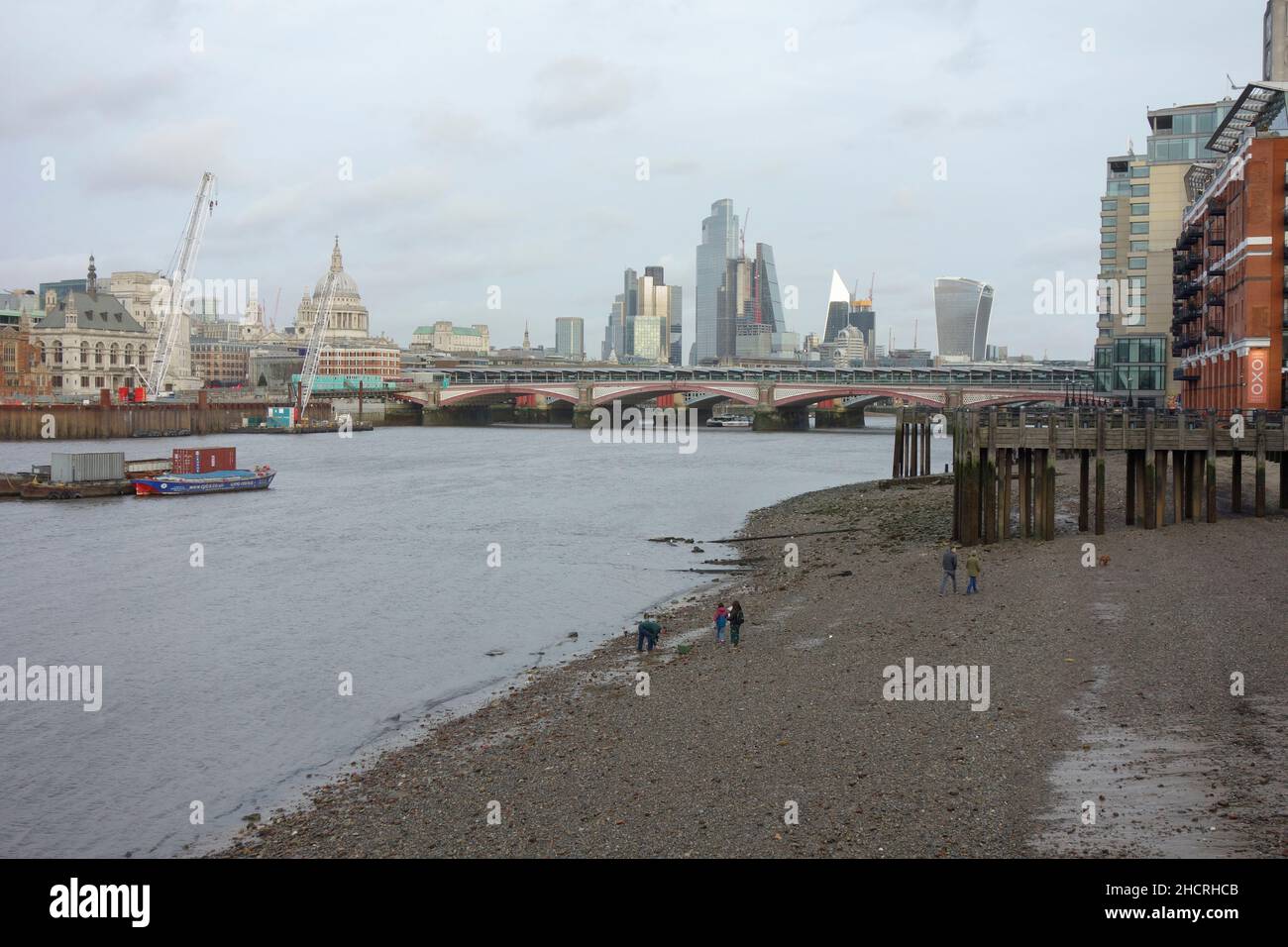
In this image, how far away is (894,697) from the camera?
1870 centimetres

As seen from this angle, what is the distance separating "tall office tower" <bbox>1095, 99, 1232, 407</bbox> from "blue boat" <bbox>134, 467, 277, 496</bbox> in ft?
164

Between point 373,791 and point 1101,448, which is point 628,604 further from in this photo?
point 373,791

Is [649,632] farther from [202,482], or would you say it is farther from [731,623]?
[202,482]

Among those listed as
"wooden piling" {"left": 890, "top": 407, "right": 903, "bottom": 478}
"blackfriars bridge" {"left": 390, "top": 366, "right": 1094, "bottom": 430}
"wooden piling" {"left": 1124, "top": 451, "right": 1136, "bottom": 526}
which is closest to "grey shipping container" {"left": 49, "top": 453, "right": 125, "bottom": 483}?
"wooden piling" {"left": 890, "top": 407, "right": 903, "bottom": 478}

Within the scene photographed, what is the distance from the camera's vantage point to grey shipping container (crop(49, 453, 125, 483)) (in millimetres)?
61969

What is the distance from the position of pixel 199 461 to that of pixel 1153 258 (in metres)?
58.1

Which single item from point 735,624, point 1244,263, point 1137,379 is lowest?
point 735,624

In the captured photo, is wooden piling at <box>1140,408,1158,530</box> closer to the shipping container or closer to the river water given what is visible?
the river water

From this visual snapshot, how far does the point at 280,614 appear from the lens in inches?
1273

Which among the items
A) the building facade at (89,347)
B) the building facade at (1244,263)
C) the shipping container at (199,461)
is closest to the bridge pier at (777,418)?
the shipping container at (199,461)

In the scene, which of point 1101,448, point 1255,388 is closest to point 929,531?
point 1101,448

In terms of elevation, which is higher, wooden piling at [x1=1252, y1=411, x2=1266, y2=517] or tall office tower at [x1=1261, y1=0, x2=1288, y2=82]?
tall office tower at [x1=1261, y1=0, x2=1288, y2=82]

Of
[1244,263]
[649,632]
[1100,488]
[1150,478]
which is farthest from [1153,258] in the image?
[649,632]

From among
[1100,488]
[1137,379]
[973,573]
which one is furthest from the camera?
[1137,379]
